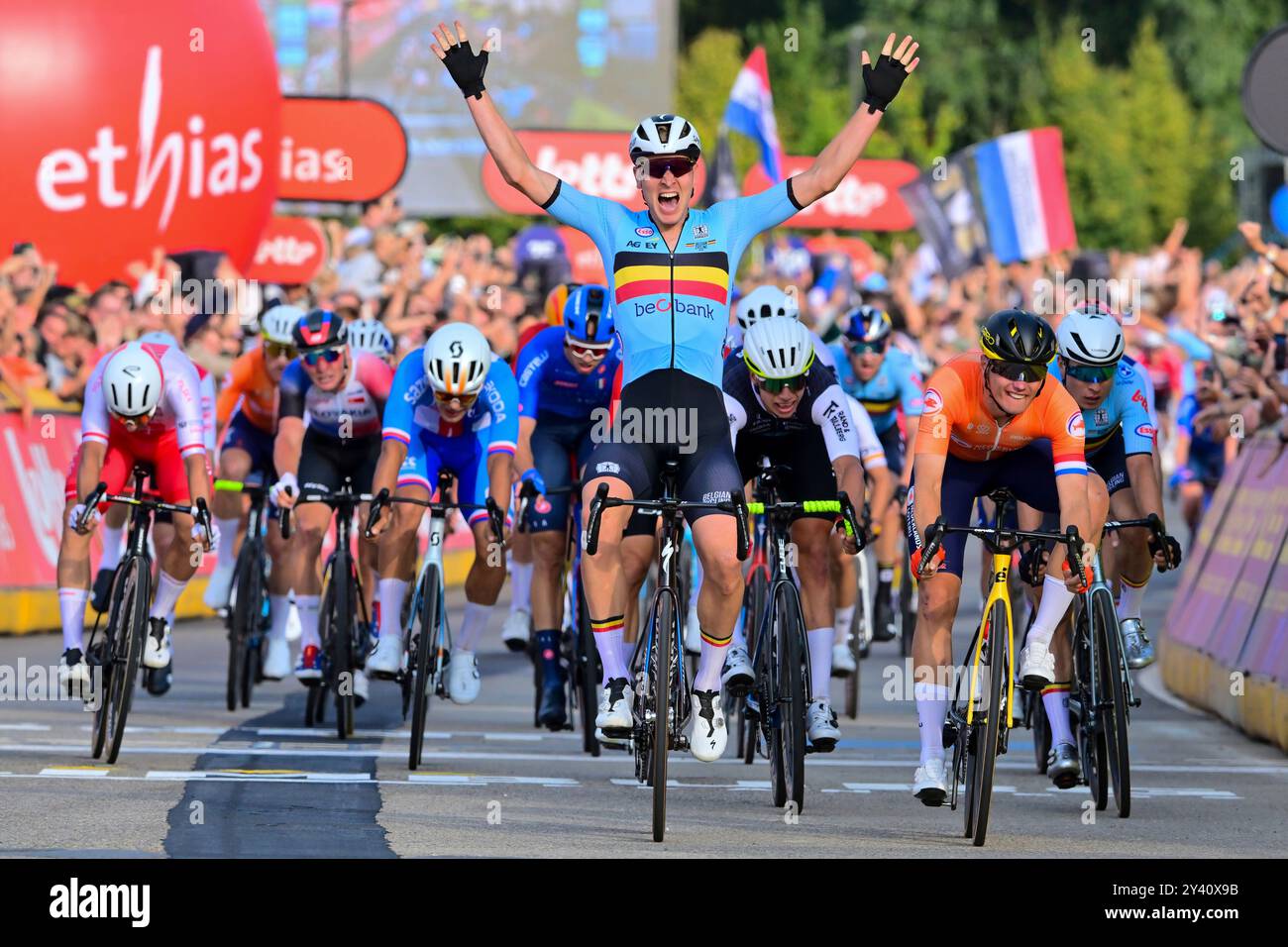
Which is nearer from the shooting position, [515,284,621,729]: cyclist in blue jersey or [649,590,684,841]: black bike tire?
[649,590,684,841]: black bike tire

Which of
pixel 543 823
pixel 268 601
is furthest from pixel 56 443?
pixel 543 823

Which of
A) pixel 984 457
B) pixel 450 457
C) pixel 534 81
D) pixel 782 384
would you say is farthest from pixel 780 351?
pixel 534 81

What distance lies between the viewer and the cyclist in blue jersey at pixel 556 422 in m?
12.6

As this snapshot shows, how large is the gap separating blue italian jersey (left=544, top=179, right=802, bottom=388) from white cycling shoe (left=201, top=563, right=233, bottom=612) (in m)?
5.59

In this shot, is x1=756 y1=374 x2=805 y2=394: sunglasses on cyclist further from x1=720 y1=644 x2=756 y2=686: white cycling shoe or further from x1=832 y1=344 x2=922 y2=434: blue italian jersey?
x1=832 y1=344 x2=922 y2=434: blue italian jersey

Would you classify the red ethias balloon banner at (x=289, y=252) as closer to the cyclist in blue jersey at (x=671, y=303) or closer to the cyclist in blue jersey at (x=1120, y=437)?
the cyclist in blue jersey at (x=1120, y=437)

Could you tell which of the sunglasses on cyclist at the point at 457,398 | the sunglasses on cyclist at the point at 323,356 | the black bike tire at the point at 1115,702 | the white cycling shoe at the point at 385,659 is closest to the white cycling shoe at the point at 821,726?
the black bike tire at the point at 1115,702

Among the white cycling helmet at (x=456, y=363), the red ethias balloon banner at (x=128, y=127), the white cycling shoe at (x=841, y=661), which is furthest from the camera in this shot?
the red ethias balloon banner at (x=128, y=127)

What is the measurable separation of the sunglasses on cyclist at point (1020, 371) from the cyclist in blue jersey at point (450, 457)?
300 cm

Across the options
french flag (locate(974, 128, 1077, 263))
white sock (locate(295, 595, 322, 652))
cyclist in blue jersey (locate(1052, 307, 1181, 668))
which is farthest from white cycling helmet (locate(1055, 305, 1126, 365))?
french flag (locate(974, 128, 1077, 263))

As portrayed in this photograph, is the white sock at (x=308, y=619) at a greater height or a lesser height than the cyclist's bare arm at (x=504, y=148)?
lesser

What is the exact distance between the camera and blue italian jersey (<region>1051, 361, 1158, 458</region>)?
11.4m

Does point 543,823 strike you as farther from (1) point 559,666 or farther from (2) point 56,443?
(2) point 56,443

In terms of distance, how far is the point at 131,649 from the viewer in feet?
38.5
